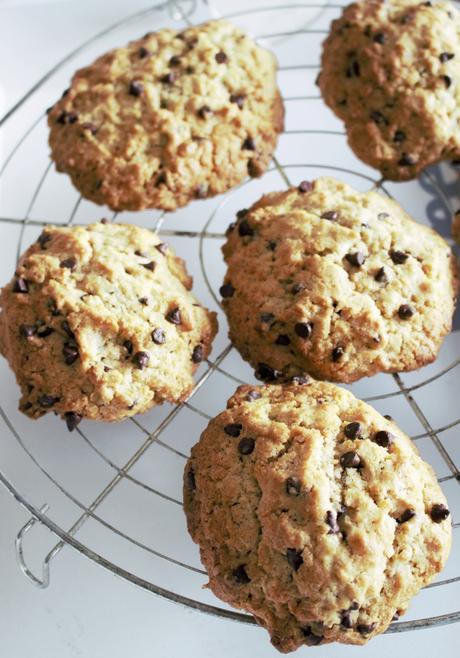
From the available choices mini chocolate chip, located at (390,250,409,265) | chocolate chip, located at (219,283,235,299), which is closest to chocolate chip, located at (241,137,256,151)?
chocolate chip, located at (219,283,235,299)

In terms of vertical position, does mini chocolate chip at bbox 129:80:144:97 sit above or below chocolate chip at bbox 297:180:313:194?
above

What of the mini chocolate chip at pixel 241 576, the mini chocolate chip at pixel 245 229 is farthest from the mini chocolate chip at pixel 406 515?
the mini chocolate chip at pixel 245 229

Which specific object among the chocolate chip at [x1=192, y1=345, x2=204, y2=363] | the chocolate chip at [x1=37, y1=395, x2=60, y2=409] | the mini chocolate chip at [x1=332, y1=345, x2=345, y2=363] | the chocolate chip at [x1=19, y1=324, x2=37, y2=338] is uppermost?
the chocolate chip at [x1=19, y1=324, x2=37, y2=338]

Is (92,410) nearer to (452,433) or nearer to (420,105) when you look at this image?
(452,433)

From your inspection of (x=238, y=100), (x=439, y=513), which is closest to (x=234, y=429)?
(x=439, y=513)

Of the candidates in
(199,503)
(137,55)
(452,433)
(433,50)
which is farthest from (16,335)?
(433,50)

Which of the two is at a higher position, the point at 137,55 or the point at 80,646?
the point at 137,55

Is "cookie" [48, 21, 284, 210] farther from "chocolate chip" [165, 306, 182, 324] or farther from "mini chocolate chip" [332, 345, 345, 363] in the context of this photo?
"mini chocolate chip" [332, 345, 345, 363]

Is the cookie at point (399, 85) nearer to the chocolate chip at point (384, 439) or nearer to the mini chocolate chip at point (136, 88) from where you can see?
the mini chocolate chip at point (136, 88)
